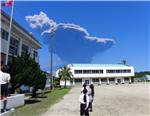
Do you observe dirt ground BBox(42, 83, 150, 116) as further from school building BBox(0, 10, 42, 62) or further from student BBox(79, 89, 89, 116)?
school building BBox(0, 10, 42, 62)

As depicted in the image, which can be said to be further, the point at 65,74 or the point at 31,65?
the point at 65,74

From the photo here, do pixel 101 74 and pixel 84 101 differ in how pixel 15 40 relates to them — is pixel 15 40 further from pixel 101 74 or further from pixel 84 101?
pixel 101 74

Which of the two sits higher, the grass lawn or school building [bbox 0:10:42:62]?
school building [bbox 0:10:42:62]

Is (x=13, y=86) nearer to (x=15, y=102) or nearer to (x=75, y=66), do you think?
(x=15, y=102)

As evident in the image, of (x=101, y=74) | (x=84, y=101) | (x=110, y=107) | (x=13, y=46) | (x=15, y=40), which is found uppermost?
(x=101, y=74)

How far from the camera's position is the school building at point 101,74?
130 meters

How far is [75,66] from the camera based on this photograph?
134 meters

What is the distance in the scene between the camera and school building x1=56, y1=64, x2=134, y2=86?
427ft

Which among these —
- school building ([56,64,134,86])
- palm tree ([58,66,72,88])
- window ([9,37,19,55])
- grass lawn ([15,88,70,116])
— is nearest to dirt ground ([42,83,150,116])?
grass lawn ([15,88,70,116])

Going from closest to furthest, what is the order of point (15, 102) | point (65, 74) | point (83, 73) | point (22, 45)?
point (15, 102) < point (22, 45) < point (65, 74) < point (83, 73)

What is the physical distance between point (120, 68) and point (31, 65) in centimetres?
11310

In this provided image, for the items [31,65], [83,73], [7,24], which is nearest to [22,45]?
[7,24]

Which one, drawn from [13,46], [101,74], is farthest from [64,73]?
[13,46]

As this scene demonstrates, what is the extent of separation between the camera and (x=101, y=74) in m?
134
